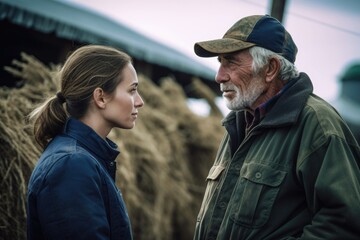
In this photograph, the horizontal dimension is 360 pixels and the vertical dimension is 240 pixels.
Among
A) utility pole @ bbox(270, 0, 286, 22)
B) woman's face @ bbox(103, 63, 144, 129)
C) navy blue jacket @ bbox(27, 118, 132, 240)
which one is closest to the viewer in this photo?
navy blue jacket @ bbox(27, 118, 132, 240)

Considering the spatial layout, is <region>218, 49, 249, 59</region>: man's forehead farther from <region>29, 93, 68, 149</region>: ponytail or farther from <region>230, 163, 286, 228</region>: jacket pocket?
<region>29, 93, 68, 149</region>: ponytail

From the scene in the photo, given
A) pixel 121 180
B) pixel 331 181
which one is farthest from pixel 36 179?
pixel 121 180

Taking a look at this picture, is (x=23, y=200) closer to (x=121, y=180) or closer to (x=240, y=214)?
(x=121, y=180)

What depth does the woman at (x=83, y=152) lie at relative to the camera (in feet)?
5.65

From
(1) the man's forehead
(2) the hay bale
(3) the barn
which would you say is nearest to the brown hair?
(1) the man's forehead

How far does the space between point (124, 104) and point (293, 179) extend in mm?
915

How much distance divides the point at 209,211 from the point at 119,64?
0.93 m

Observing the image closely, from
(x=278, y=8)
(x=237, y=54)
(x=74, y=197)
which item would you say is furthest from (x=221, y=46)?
(x=278, y=8)

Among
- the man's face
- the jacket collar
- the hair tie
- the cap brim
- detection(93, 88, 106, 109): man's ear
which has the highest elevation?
the cap brim

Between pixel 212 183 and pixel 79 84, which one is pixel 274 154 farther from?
pixel 79 84

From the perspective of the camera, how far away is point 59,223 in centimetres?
171

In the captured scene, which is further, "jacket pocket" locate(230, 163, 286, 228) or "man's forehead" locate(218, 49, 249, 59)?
"man's forehead" locate(218, 49, 249, 59)

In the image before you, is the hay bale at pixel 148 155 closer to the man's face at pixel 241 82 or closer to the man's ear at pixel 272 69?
the man's face at pixel 241 82

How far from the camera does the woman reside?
1724mm
